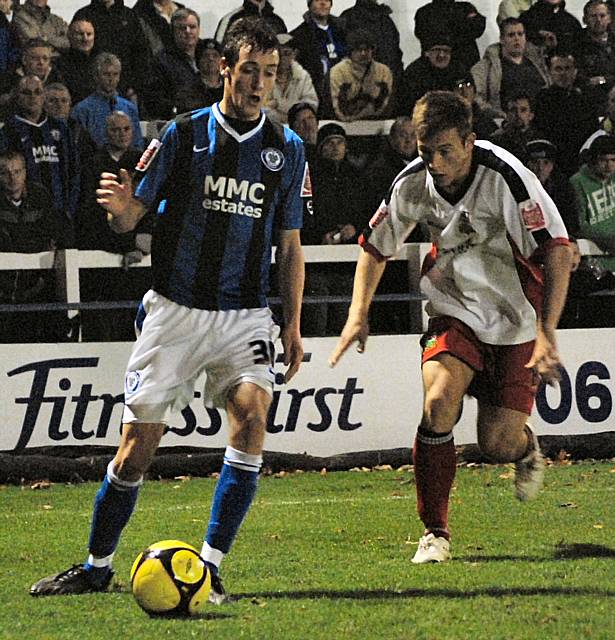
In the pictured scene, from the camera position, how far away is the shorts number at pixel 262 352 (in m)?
5.52

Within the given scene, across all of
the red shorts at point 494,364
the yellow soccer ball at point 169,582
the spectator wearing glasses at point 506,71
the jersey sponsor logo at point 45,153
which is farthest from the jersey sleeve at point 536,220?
the spectator wearing glasses at point 506,71

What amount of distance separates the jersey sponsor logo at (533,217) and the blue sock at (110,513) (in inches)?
82.9

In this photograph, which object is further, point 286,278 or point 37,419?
point 37,419

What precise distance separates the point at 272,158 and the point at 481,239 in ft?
4.10

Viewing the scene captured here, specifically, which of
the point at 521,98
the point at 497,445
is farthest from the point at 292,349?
the point at 521,98

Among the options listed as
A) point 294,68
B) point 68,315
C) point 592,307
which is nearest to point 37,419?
point 68,315

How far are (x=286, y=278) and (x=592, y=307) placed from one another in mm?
6736

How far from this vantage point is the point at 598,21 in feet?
44.5

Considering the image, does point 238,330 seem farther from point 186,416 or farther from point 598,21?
point 598,21

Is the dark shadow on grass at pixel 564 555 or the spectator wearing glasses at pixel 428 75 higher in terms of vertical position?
the spectator wearing glasses at pixel 428 75

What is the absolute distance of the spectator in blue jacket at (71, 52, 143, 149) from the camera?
11648 millimetres

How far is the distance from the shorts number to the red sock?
118 cm

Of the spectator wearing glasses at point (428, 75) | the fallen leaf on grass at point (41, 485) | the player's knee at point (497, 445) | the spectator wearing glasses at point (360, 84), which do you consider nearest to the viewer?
the player's knee at point (497, 445)

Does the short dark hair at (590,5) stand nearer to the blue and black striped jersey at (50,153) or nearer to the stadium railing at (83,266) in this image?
the stadium railing at (83,266)
